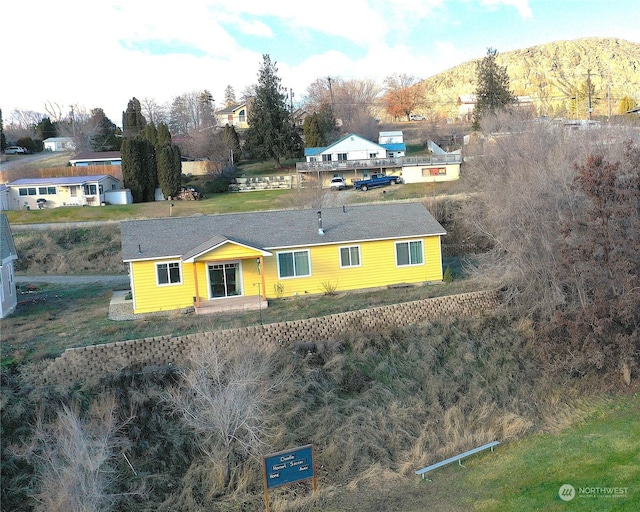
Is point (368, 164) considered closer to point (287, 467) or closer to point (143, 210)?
point (143, 210)

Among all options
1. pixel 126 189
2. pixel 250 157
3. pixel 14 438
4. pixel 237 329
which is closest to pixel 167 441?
pixel 14 438

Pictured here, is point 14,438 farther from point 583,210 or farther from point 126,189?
point 126,189

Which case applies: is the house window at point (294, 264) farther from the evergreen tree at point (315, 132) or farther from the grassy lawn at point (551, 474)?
the evergreen tree at point (315, 132)

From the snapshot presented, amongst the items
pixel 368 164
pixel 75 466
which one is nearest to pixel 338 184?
pixel 368 164

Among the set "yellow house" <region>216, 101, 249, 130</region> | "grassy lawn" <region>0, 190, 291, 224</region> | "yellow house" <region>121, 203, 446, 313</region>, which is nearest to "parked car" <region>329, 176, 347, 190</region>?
"grassy lawn" <region>0, 190, 291, 224</region>

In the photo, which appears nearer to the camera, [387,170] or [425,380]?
[425,380]

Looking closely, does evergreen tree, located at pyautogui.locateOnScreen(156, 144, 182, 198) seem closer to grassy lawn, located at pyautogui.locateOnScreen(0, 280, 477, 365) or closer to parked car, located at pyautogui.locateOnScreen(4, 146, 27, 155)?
grassy lawn, located at pyautogui.locateOnScreen(0, 280, 477, 365)
